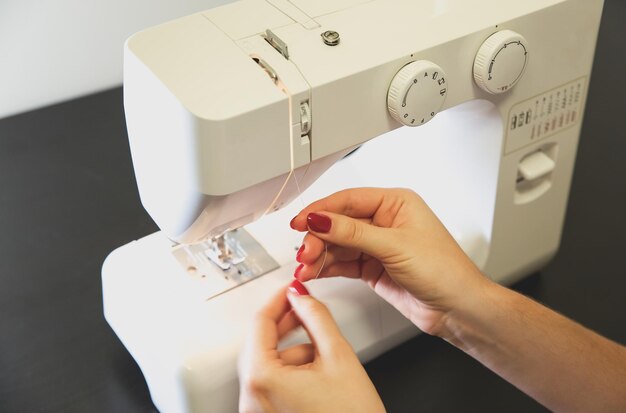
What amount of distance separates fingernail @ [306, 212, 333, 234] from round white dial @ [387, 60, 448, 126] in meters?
0.13

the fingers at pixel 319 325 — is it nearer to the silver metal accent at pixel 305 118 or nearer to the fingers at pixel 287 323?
the fingers at pixel 287 323

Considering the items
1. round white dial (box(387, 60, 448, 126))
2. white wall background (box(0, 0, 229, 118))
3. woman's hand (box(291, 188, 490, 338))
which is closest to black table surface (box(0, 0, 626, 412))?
white wall background (box(0, 0, 229, 118))

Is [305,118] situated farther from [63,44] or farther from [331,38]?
[63,44]

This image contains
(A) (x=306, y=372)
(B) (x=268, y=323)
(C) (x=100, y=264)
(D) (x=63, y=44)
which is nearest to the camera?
(A) (x=306, y=372)

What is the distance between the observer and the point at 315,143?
3.05ft

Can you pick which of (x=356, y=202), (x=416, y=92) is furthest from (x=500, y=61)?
(x=356, y=202)

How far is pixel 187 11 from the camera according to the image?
5.74ft

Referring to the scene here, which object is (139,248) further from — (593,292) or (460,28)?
(593,292)

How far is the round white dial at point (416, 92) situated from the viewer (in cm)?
94

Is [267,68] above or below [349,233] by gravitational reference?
above

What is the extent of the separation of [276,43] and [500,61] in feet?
0.84

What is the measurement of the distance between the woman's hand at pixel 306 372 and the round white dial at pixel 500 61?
12.2 inches

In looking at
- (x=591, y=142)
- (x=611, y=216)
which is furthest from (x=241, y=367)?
(x=591, y=142)

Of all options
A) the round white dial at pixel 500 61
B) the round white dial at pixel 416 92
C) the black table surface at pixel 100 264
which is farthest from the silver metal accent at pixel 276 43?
the black table surface at pixel 100 264
